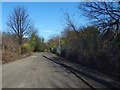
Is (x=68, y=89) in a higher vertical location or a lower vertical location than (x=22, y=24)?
lower

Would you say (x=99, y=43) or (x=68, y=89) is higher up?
(x=99, y=43)

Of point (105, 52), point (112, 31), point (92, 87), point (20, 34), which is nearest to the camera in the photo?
point (92, 87)

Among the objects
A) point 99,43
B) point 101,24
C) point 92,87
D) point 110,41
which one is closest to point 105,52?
point 110,41

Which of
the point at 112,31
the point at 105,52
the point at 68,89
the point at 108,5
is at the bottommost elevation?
the point at 68,89

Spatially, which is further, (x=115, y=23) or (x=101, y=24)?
(x=101, y=24)

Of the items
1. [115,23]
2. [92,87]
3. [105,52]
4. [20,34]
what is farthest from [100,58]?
[20,34]

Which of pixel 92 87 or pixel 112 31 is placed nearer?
pixel 92 87

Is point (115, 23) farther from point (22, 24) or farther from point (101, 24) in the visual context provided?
point (22, 24)

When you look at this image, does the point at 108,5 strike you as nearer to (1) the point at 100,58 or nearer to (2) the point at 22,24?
(1) the point at 100,58

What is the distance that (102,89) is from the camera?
11797 millimetres

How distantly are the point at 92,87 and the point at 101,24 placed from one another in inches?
554

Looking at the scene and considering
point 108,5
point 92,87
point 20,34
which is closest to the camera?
point 92,87

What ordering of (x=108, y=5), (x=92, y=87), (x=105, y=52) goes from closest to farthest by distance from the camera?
1. (x=92, y=87)
2. (x=105, y=52)
3. (x=108, y=5)

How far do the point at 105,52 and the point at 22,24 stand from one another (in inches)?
2616
